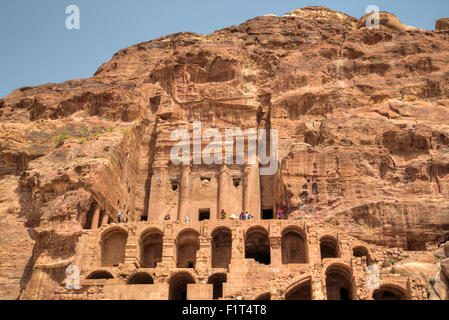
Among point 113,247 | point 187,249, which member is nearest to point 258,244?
point 187,249

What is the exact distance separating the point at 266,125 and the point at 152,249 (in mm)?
16994

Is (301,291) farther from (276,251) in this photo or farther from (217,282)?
(217,282)

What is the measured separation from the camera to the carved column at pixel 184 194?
44.2m

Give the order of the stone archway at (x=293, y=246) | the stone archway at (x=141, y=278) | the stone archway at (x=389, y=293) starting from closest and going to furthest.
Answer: the stone archway at (x=389, y=293)
the stone archway at (x=141, y=278)
the stone archway at (x=293, y=246)

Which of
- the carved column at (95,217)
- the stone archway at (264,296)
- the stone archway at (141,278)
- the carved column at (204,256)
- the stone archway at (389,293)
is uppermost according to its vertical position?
the carved column at (95,217)

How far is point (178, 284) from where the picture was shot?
3634 cm

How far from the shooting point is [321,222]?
37000 mm

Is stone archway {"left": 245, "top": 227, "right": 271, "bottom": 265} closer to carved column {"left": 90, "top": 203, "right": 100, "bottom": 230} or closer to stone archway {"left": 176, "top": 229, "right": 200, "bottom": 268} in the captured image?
stone archway {"left": 176, "top": 229, "right": 200, "bottom": 268}

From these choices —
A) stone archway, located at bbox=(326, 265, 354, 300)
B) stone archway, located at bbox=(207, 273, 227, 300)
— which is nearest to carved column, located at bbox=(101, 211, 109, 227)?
stone archway, located at bbox=(207, 273, 227, 300)

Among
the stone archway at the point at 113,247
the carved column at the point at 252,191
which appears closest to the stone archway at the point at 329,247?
the carved column at the point at 252,191

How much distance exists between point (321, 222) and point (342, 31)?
27.9 metres

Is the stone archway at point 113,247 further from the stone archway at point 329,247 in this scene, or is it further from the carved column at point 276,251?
the stone archway at point 329,247

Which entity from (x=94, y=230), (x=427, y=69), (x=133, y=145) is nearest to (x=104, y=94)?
(x=133, y=145)

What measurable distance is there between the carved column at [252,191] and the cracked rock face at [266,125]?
2098mm
